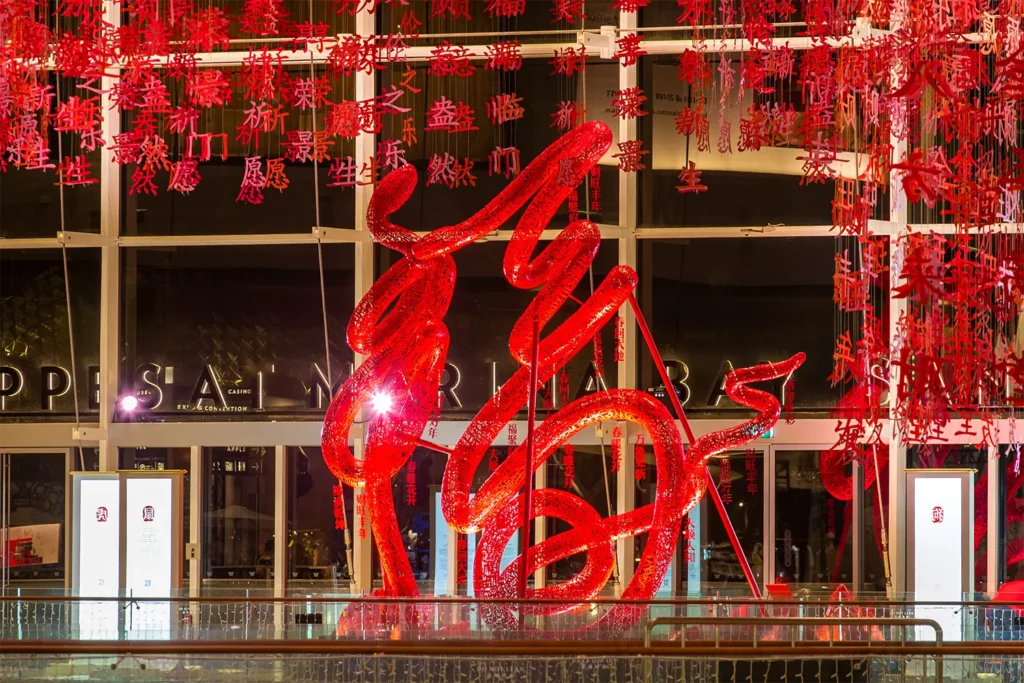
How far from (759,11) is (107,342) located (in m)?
6.20

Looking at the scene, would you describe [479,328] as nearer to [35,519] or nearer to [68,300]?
[68,300]

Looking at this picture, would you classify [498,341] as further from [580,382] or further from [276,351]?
[276,351]

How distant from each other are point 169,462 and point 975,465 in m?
7.08

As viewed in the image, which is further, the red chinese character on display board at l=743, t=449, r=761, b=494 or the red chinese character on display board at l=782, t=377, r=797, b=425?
the red chinese character on display board at l=743, t=449, r=761, b=494

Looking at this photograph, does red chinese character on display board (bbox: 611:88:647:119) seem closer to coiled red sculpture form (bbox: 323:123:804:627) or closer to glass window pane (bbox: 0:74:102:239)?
coiled red sculpture form (bbox: 323:123:804:627)

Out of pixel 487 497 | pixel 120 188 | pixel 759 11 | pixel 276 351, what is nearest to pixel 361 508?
pixel 276 351

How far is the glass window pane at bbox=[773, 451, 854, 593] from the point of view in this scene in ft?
35.5

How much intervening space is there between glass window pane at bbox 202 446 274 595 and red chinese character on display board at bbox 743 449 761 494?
13.7 feet

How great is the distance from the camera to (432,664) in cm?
713

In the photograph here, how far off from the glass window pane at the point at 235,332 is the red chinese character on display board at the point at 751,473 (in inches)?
140

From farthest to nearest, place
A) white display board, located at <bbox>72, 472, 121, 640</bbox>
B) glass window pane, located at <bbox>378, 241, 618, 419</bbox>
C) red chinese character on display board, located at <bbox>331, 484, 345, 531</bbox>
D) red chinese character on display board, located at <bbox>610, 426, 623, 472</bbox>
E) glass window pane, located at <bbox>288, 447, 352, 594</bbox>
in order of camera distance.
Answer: glass window pane, located at <bbox>288, 447, 352, 594</bbox> → glass window pane, located at <bbox>378, 241, 618, 419</bbox> → red chinese character on display board, located at <bbox>331, 484, 345, 531</bbox> → red chinese character on display board, located at <bbox>610, 426, 623, 472</bbox> → white display board, located at <bbox>72, 472, 121, 640</bbox>

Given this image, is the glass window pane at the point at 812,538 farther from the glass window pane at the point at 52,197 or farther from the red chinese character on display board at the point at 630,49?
the glass window pane at the point at 52,197

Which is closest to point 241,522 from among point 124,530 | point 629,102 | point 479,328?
point 124,530

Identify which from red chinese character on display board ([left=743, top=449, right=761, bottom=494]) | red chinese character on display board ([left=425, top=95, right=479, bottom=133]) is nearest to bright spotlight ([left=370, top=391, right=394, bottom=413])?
red chinese character on display board ([left=425, top=95, right=479, bottom=133])
